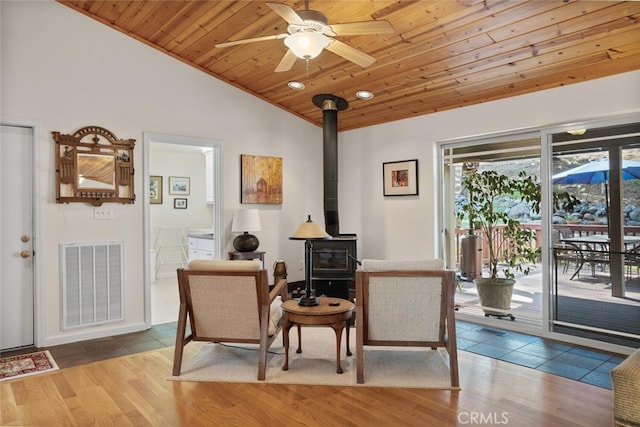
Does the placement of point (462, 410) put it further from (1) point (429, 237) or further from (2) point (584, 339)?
(1) point (429, 237)

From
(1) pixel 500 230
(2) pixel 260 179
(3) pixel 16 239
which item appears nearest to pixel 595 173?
(1) pixel 500 230

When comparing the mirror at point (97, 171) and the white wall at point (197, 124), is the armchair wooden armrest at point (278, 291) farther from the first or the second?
the mirror at point (97, 171)

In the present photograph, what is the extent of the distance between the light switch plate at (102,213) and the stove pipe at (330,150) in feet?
8.30

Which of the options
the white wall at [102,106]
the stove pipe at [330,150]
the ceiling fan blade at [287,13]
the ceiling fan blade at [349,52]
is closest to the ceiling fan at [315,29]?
the ceiling fan blade at [287,13]

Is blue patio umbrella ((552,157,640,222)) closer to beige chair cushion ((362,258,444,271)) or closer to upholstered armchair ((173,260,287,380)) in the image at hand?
beige chair cushion ((362,258,444,271))

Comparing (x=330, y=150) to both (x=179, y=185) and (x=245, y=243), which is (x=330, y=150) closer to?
(x=245, y=243)

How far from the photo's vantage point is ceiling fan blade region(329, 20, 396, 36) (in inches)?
104

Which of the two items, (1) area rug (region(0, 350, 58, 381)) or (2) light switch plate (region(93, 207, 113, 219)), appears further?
(2) light switch plate (region(93, 207, 113, 219))

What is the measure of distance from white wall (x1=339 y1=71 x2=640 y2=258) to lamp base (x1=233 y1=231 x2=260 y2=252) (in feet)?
5.31

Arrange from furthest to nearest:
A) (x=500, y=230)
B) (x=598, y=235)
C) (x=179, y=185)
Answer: (x=179, y=185) < (x=500, y=230) < (x=598, y=235)

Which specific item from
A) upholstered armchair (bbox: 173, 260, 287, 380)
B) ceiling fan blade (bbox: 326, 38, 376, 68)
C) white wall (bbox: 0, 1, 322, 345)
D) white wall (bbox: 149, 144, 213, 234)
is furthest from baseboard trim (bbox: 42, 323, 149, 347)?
white wall (bbox: 149, 144, 213, 234)

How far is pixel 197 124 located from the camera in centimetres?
506

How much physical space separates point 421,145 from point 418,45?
5.51 feet

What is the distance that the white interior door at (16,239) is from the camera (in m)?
A: 3.85
